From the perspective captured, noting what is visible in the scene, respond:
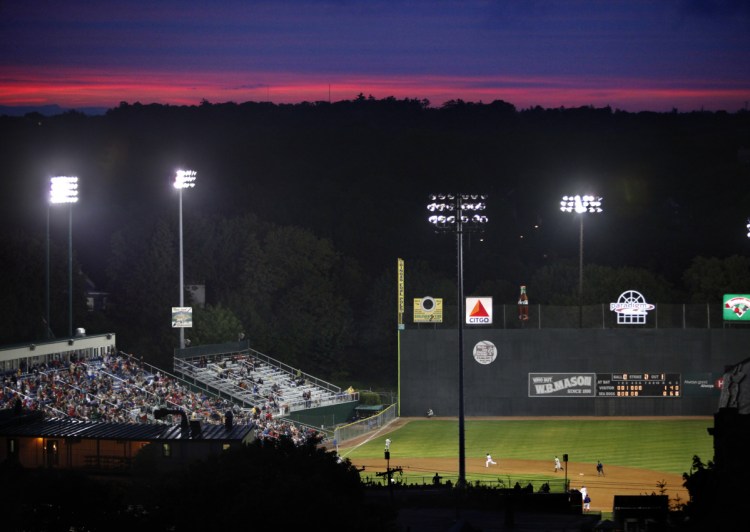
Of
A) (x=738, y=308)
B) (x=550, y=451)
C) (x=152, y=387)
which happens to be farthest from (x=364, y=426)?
(x=738, y=308)

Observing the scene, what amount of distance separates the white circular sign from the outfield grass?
10.4 ft

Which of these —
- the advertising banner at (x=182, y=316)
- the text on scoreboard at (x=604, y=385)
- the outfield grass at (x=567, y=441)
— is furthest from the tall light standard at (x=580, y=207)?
the advertising banner at (x=182, y=316)

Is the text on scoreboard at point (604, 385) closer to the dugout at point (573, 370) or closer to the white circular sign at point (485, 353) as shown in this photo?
the dugout at point (573, 370)

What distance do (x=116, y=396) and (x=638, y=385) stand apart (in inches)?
1067

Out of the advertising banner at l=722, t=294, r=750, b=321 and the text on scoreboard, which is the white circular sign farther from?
the advertising banner at l=722, t=294, r=750, b=321

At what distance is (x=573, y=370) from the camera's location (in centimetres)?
6122

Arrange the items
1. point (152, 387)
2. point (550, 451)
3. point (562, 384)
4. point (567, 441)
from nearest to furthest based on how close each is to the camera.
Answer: point (550, 451) → point (152, 387) → point (567, 441) → point (562, 384)

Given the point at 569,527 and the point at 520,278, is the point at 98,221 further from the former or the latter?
the point at 569,527

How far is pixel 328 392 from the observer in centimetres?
6397

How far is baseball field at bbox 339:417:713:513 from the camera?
44375mm

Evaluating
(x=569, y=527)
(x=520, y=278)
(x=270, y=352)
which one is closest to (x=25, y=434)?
(x=569, y=527)

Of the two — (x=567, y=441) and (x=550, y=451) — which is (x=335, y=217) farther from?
(x=550, y=451)

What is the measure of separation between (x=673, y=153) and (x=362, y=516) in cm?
14550

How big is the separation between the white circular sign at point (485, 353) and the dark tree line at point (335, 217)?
10.2m
